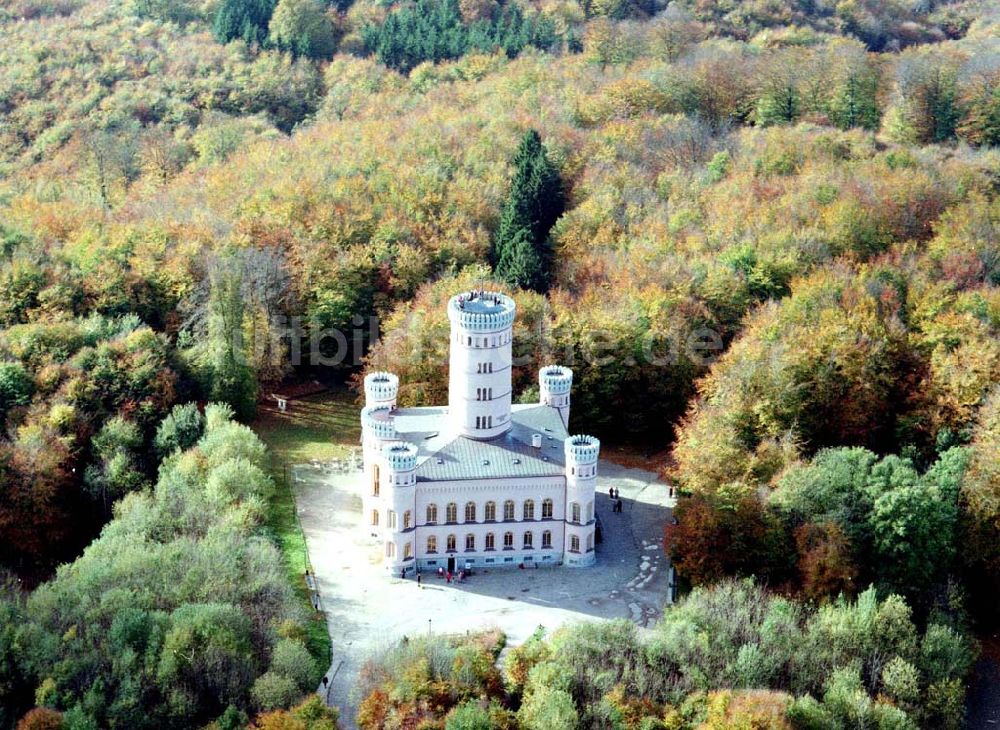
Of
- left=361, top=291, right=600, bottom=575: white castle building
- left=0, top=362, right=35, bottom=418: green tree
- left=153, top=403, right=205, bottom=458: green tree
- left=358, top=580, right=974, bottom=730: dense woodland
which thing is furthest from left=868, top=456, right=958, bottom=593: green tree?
left=0, top=362, right=35, bottom=418: green tree

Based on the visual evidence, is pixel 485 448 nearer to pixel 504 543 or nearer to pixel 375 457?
pixel 504 543

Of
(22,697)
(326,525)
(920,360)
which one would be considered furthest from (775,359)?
(22,697)

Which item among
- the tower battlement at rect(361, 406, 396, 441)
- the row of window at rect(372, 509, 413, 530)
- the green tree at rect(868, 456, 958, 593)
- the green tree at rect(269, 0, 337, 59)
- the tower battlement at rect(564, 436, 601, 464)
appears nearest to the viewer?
the green tree at rect(868, 456, 958, 593)

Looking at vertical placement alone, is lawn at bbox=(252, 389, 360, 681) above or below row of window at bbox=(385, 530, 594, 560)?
below

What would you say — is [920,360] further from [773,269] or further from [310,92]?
[310,92]

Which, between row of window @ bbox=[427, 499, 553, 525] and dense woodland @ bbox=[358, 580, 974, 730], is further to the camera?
row of window @ bbox=[427, 499, 553, 525]

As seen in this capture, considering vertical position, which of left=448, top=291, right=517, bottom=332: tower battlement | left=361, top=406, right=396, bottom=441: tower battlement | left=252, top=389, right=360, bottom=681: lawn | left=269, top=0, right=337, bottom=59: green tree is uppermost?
left=269, top=0, right=337, bottom=59: green tree

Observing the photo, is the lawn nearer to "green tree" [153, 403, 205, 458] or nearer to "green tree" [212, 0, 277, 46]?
"green tree" [153, 403, 205, 458]
